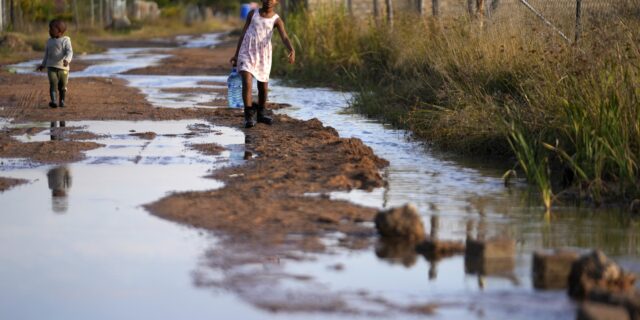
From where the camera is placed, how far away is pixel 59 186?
10484 mm

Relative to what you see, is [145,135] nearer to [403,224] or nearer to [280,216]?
[280,216]

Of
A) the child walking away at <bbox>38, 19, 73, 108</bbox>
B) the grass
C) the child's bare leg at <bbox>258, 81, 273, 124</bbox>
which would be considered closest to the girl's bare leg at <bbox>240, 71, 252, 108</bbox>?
the child's bare leg at <bbox>258, 81, 273, 124</bbox>

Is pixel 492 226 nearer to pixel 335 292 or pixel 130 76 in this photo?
pixel 335 292

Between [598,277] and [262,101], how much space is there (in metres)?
9.46

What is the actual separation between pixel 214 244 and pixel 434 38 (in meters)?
11.6

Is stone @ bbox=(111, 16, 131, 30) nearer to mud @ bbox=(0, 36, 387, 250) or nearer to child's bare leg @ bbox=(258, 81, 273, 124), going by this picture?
mud @ bbox=(0, 36, 387, 250)

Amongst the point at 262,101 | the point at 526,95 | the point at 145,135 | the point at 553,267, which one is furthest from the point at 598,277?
the point at 262,101

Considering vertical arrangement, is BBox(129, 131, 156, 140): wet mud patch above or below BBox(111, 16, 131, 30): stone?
above

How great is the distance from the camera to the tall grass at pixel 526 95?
10266mm

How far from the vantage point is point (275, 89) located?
75.6ft

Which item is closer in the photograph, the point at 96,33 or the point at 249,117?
the point at 249,117

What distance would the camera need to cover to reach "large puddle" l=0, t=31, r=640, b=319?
6.57 m

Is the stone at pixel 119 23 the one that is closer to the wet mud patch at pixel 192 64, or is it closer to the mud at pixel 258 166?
the wet mud patch at pixel 192 64

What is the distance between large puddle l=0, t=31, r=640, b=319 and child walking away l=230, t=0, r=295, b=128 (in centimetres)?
251
